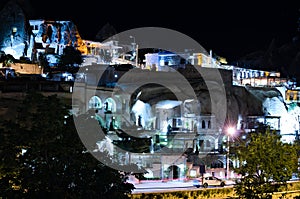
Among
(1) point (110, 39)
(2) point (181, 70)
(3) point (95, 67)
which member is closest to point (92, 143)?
(3) point (95, 67)

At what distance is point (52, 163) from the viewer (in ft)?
60.0

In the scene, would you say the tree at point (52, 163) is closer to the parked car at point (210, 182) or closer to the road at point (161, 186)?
the road at point (161, 186)

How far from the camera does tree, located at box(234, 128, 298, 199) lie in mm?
28734

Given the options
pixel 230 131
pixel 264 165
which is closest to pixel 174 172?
pixel 230 131

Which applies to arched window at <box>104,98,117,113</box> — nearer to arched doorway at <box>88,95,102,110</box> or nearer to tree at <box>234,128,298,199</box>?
arched doorway at <box>88,95,102,110</box>

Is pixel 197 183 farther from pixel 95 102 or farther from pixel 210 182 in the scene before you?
pixel 95 102

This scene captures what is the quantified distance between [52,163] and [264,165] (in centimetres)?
1614

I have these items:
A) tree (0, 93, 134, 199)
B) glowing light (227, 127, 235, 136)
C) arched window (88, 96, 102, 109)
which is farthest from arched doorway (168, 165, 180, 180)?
tree (0, 93, 134, 199)

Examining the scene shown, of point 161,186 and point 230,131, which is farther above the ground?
point 230,131

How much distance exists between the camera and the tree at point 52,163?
57.4ft

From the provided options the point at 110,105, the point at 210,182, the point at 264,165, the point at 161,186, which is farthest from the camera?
the point at 110,105

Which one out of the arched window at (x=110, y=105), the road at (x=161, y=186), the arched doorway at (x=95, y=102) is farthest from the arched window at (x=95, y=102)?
the road at (x=161, y=186)

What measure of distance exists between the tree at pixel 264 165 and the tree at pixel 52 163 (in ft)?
40.1

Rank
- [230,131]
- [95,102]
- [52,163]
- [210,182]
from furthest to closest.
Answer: [230,131] < [95,102] < [210,182] < [52,163]
